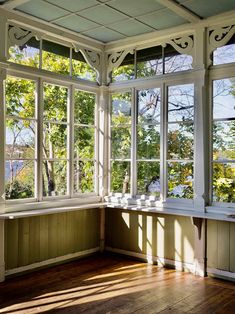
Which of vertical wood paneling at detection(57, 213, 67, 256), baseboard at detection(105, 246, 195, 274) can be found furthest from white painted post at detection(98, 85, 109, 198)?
baseboard at detection(105, 246, 195, 274)

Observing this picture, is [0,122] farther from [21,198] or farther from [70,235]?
[70,235]

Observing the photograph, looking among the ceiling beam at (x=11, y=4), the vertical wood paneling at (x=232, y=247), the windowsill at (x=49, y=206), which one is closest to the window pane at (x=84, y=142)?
the windowsill at (x=49, y=206)

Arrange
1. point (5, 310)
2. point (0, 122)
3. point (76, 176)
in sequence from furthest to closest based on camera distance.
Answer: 1. point (76, 176)
2. point (0, 122)
3. point (5, 310)

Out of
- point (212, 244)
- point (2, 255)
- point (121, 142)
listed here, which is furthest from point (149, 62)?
point (2, 255)

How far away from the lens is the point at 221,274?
4.45 m

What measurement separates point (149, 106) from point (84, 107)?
3.18ft

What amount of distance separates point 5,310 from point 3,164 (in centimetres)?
163

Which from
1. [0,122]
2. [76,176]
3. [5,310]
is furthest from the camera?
[76,176]

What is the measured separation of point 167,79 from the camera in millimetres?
4992

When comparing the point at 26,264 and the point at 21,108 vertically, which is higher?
the point at 21,108

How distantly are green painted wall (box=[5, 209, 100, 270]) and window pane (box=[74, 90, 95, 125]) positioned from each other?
4.35ft

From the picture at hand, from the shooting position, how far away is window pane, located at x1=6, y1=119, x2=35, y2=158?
452cm

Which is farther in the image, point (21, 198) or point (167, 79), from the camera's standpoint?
point (167, 79)

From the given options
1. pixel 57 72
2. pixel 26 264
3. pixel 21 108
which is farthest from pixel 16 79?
pixel 26 264
